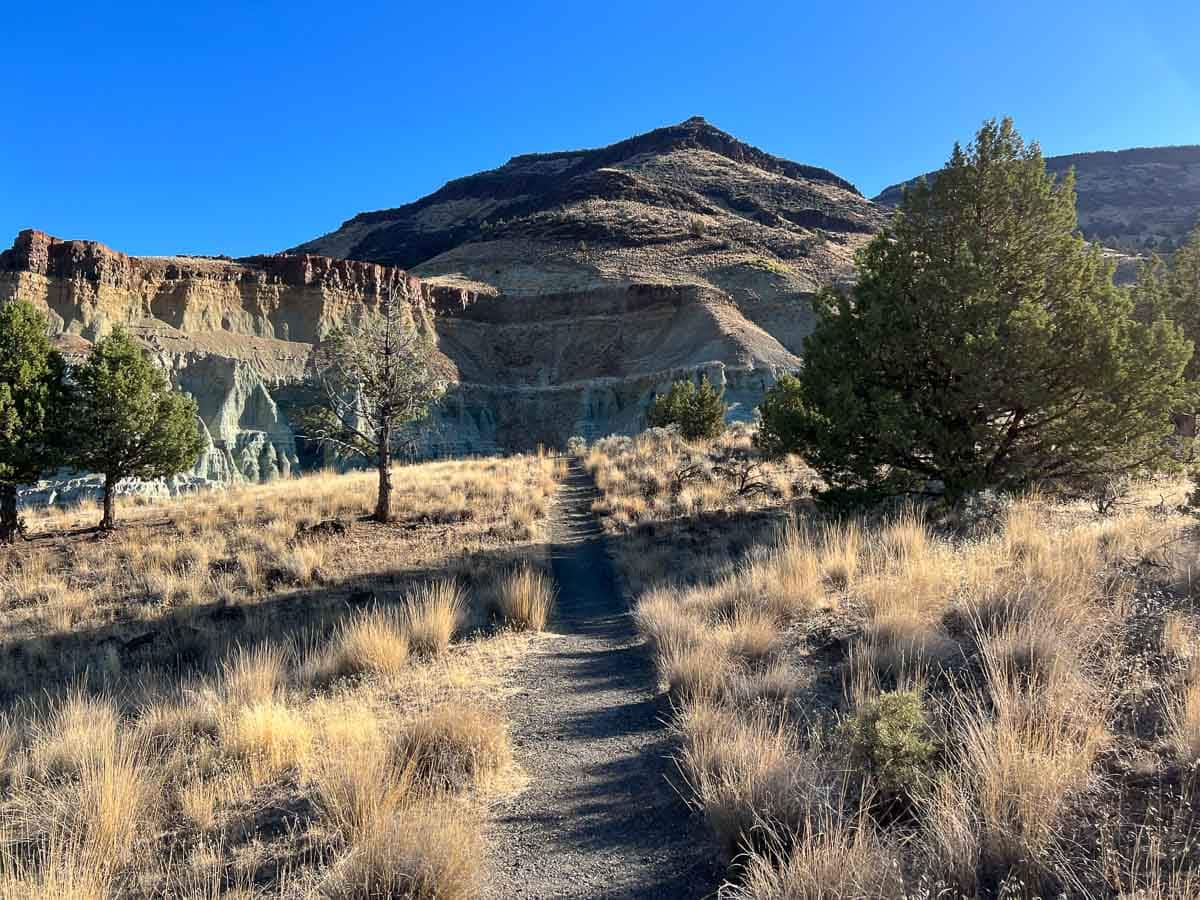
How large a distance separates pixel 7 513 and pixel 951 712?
2172 centimetres

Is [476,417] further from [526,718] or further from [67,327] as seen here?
[526,718]

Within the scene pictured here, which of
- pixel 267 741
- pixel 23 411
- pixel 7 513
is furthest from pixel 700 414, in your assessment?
pixel 267 741

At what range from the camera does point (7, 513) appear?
1605 cm

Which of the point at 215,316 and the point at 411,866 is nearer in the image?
the point at 411,866

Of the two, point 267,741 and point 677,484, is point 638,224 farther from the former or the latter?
point 267,741

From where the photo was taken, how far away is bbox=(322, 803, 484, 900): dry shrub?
258cm

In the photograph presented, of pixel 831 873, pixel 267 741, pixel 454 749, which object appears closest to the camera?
pixel 831 873

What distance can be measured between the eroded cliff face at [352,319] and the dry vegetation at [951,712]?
38.5 metres

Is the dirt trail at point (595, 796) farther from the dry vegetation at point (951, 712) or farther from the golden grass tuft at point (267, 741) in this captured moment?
the golden grass tuft at point (267, 741)

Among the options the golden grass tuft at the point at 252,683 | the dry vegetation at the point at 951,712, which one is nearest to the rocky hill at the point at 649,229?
the dry vegetation at the point at 951,712

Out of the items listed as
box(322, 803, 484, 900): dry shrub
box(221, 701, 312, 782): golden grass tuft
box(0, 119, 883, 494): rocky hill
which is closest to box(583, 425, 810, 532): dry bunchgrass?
box(221, 701, 312, 782): golden grass tuft

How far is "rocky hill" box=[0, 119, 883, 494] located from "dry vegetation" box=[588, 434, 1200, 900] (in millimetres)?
36267

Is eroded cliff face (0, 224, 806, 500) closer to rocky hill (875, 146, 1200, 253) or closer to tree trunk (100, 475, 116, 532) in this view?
tree trunk (100, 475, 116, 532)

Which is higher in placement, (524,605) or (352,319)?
(352,319)
